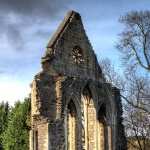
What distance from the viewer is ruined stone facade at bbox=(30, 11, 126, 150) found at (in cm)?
2069

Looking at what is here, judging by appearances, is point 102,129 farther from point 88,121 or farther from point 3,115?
point 3,115

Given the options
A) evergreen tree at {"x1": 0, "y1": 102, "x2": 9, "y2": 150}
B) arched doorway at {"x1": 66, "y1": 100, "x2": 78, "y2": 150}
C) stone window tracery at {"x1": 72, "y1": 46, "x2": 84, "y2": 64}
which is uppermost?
stone window tracery at {"x1": 72, "y1": 46, "x2": 84, "y2": 64}

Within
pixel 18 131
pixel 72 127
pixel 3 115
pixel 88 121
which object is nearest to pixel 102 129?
pixel 88 121

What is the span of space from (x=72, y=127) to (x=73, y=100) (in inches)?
41.5

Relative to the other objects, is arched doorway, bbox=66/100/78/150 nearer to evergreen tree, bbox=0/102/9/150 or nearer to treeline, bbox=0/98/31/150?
treeline, bbox=0/98/31/150

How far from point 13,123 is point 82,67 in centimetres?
874

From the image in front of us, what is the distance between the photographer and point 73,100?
22.2 m

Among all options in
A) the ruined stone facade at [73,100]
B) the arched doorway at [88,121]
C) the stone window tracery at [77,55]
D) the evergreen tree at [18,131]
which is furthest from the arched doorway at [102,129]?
the evergreen tree at [18,131]

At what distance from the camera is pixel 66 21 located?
904 inches

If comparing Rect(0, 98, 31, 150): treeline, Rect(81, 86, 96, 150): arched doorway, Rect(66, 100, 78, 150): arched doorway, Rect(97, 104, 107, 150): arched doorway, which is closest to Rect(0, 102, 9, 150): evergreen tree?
Rect(0, 98, 31, 150): treeline

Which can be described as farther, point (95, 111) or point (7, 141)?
point (7, 141)

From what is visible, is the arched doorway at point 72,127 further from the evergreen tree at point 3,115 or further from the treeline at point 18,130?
the evergreen tree at point 3,115

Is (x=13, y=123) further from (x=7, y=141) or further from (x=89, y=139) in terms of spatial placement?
(x=89, y=139)

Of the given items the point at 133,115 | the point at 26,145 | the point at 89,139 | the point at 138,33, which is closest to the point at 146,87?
the point at 133,115
